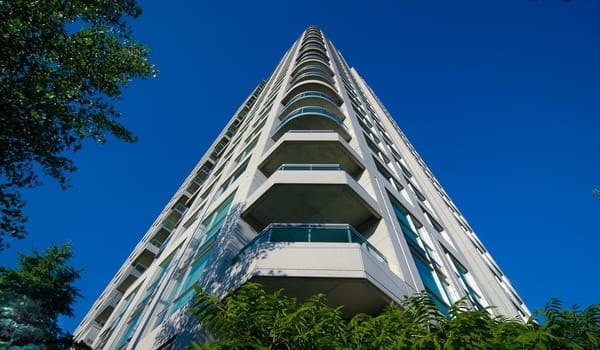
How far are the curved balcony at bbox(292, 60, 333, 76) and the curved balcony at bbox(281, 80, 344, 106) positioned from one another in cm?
622

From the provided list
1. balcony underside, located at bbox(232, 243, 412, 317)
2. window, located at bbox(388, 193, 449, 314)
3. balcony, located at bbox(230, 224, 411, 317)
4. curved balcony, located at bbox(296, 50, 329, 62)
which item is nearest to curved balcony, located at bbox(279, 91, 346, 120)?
window, located at bbox(388, 193, 449, 314)

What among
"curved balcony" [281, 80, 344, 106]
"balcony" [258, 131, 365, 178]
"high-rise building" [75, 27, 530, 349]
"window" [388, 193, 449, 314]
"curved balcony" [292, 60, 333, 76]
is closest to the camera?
"high-rise building" [75, 27, 530, 349]

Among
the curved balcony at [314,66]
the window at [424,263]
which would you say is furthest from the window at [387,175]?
the curved balcony at [314,66]

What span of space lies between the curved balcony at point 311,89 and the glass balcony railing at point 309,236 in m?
14.2

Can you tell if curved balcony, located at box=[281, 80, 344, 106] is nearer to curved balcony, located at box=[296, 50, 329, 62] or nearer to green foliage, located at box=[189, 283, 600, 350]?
curved balcony, located at box=[296, 50, 329, 62]

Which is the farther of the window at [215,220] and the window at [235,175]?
the window at [235,175]

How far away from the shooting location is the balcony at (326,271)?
754 centimetres

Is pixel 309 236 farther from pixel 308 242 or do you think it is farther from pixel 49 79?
pixel 49 79

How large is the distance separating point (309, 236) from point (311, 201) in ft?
7.88

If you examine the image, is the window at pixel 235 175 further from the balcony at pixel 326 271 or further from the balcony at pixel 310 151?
the balcony at pixel 326 271

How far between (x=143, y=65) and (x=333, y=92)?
45.7 ft

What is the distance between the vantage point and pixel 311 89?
2256cm

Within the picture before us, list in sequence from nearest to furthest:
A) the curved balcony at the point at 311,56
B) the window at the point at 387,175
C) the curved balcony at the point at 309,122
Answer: the curved balcony at the point at 309,122 → the window at the point at 387,175 → the curved balcony at the point at 311,56

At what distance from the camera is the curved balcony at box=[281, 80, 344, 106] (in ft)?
71.9
